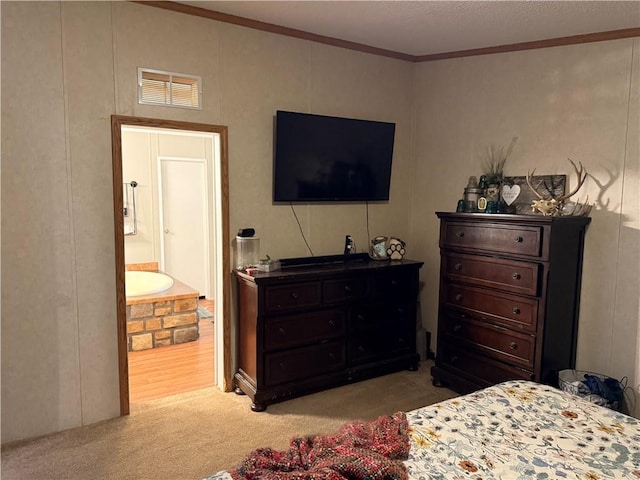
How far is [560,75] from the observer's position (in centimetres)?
355

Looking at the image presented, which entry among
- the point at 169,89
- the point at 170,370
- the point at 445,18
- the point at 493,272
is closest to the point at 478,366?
the point at 493,272

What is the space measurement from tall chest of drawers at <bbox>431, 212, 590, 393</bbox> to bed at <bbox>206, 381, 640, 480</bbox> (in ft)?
3.27

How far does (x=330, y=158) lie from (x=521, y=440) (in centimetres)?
266

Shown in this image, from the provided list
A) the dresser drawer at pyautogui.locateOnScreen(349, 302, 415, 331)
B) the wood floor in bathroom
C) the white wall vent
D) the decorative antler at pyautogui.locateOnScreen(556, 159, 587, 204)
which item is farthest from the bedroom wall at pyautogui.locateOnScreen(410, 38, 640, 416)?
the wood floor in bathroom

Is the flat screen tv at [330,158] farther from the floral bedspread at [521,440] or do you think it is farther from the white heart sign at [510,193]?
the floral bedspread at [521,440]

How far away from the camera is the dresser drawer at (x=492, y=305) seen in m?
3.29

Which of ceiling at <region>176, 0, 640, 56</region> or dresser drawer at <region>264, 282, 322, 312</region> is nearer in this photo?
ceiling at <region>176, 0, 640, 56</region>

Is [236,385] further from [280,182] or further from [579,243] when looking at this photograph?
[579,243]

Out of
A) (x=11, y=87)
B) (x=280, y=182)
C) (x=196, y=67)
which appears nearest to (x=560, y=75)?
(x=280, y=182)

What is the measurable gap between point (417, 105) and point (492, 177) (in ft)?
3.78

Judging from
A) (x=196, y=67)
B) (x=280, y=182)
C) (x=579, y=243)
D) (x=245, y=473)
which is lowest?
(x=245, y=473)

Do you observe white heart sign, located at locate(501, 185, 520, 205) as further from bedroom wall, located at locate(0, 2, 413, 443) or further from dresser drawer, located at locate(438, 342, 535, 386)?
bedroom wall, located at locate(0, 2, 413, 443)

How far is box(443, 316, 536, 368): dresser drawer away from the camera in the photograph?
10.9 ft

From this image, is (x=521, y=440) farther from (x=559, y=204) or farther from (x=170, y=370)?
(x=170, y=370)
